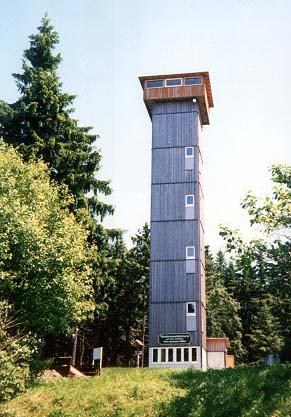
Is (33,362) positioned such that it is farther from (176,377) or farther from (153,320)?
(153,320)

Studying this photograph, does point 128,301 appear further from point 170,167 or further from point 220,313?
point 170,167

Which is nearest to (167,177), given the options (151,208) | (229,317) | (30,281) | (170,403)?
(151,208)

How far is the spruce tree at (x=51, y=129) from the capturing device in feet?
96.4

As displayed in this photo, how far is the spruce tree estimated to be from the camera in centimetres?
2939

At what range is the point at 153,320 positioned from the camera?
3216 cm

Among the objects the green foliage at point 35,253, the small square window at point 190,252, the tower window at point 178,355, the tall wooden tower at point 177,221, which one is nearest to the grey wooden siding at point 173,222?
the tall wooden tower at point 177,221

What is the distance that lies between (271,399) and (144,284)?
28.9 meters

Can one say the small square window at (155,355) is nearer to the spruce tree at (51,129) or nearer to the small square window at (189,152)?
the spruce tree at (51,129)

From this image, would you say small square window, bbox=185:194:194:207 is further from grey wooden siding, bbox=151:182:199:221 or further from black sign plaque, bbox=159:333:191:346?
black sign plaque, bbox=159:333:191:346

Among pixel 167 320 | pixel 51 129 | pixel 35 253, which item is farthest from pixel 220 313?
pixel 35 253

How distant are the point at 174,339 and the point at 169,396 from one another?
13487 millimetres

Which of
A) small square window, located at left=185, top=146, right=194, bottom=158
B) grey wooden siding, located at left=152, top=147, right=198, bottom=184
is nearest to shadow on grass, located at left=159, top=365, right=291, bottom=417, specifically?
grey wooden siding, located at left=152, top=147, right=198, bottom=184

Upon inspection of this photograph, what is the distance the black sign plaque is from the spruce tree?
808cm

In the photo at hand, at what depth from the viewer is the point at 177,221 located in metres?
33.6
